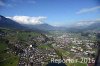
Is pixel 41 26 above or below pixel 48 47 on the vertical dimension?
above

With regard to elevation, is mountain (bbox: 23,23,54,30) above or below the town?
above

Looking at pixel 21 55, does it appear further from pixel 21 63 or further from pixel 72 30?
pixel 72 30

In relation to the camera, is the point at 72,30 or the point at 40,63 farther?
the point at 72,30

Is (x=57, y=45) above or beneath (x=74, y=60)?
above

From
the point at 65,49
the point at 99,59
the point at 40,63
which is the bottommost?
the point at 40,63

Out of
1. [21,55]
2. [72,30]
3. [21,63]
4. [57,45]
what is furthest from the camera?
[72,30]

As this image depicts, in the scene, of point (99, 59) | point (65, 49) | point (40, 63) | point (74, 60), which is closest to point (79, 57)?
point (74, 60)

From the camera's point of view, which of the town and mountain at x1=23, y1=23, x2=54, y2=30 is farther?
mountain at x1=23, y1=23, x2=54, y2=30

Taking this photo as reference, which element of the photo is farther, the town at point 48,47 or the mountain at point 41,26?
the mountain at point 41,26

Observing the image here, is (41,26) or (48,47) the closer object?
(48,47)

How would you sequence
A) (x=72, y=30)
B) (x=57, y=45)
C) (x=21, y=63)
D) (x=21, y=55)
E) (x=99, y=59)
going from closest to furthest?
1. (x=99, y=59)
2. (x=21, y=63)
3. (x=21, y=55)
4. (x=57, y=45)
5. (x=72, y=30)

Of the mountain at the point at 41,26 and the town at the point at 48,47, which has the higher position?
the mountain at the point at 41,26
